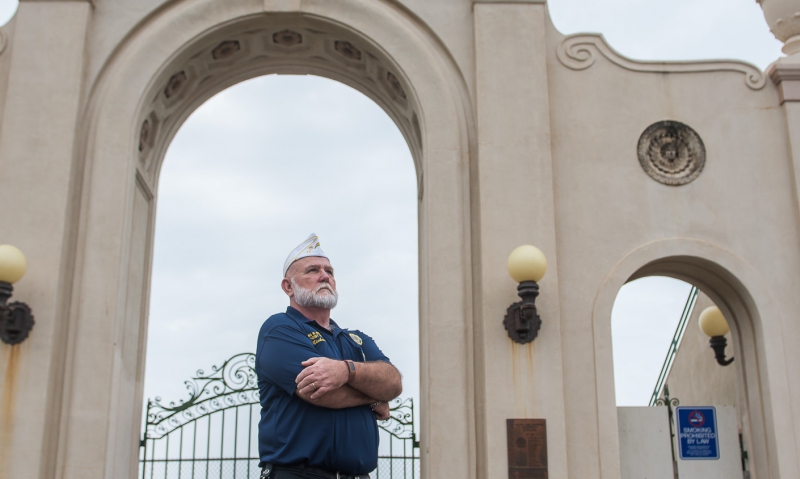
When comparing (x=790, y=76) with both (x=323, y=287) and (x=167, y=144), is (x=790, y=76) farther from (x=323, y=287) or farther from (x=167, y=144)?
(x=167, y=144)

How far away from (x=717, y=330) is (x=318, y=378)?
26.2 ft

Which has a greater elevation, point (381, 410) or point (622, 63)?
point (622, 63)

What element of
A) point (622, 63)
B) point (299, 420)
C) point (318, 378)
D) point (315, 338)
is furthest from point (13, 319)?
point (622, 63)

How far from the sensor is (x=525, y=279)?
8.53 metres

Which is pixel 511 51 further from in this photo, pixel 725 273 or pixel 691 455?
pixel 691 455

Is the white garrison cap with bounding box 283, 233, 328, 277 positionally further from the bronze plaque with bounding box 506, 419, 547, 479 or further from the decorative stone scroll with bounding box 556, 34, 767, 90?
the decorative stone scroll with bounding box 556, 34, 767, 90

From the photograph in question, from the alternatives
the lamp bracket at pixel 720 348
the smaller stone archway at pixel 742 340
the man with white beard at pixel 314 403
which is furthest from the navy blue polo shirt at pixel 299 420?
the lamp bracket at pixel 720 348

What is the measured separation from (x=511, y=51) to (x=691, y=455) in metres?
4.66

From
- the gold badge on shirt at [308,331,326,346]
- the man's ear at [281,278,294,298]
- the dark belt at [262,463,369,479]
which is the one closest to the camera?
the dark belt at [262,463,369,479]

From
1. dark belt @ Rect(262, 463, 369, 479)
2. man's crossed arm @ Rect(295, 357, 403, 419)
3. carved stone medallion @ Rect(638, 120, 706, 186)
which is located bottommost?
dark belt @ Rect(262, 463, 369, 479)

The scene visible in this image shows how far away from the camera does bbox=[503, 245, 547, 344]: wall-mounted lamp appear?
→ 8.48 metres

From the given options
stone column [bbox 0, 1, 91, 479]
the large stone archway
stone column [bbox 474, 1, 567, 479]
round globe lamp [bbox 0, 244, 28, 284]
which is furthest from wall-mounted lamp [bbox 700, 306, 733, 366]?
round globe lamp [bbox 0, 244, 28, 284]

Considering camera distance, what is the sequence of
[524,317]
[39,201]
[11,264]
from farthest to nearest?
[39,201] < [524,317] < [11,264]

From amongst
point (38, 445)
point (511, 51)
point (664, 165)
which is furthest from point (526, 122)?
point (38, 445)
